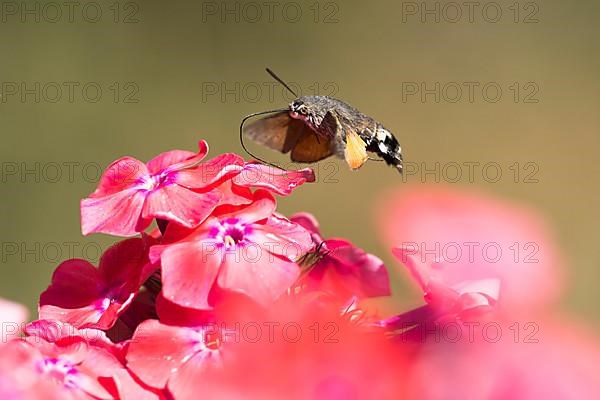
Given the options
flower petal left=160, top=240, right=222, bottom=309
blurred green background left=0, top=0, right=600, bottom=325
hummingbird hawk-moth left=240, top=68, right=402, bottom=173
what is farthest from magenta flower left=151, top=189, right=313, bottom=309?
blurred green background left=0, top=0, right=600, bottom=325

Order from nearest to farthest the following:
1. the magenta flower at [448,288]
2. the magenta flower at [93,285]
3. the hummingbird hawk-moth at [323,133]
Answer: the magenta flower at [448,288]
the magenta flower at [93,285]
the hummingbird hawk-moth at [323,133]

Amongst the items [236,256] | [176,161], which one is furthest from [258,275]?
[176,161]

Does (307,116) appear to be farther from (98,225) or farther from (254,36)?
(254,36)

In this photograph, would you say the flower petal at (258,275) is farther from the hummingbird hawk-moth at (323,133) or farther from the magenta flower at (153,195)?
the hummingbird hawk-moth at (323,133)

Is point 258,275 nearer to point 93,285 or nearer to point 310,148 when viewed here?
point 93,285

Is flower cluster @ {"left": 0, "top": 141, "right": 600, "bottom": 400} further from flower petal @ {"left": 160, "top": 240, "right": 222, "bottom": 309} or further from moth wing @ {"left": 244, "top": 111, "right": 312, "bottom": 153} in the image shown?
moth wing @ {"left": 244, "top": 111, "right": 312, "bottom": 153}

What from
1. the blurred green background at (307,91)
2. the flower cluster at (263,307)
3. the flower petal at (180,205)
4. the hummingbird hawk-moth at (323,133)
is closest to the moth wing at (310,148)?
the hummingbird hawk-moth at (323,133)
